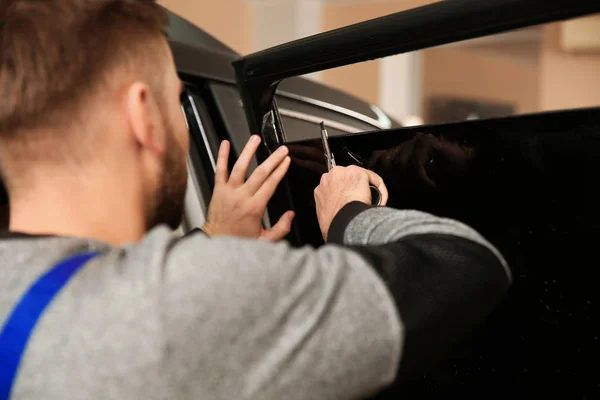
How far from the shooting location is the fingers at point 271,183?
3.03 ft

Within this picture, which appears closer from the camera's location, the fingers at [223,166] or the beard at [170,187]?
the beard at [170,187]

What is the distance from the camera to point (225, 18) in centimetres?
461

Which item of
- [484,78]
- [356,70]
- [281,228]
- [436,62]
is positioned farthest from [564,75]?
[281,228]

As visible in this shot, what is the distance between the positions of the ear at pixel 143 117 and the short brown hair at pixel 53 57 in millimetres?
29

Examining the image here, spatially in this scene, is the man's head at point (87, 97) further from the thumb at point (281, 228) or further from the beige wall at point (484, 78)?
the beige wall at point (484, 78)

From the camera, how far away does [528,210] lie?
0.68 metres

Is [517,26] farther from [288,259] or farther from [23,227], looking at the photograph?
[23,227]

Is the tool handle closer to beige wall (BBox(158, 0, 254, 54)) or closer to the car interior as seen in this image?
the car interior

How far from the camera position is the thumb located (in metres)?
0.98

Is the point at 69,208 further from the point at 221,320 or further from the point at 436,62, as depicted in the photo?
the point at 436,62

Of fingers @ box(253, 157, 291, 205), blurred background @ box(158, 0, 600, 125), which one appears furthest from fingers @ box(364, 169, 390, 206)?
blurred background @ box(158, 0, 600, 125)

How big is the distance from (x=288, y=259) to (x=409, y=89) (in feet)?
15.2

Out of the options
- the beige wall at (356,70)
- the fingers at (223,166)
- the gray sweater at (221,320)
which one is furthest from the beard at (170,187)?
the beige wall at (356,70)

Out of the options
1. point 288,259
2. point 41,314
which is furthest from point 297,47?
point 41,314
